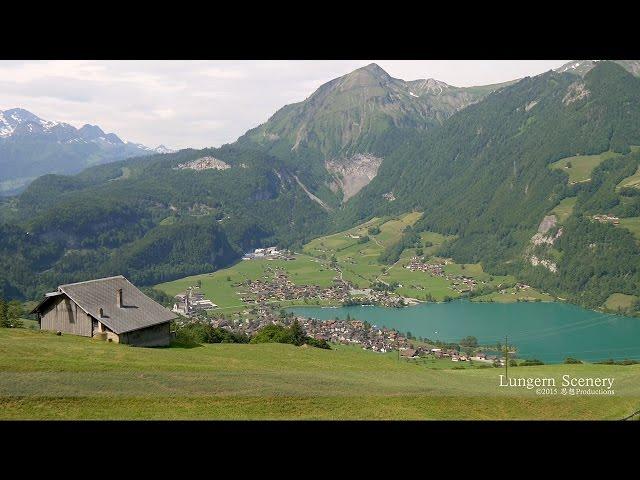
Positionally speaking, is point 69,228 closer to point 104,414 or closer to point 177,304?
point 177,304

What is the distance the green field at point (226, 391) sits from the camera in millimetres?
13328

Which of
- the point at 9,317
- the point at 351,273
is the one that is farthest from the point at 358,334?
the point at 351,273

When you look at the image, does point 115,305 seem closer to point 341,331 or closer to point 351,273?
point 341,331

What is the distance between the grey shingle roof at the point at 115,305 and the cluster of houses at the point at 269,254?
14284 centimetres

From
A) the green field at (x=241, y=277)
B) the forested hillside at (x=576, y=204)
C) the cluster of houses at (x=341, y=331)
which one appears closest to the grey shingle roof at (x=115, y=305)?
the cluster of houses at (x=341, y=331)

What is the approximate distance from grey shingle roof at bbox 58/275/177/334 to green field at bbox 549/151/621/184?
154m

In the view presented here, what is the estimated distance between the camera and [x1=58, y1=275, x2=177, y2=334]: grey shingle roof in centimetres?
2416

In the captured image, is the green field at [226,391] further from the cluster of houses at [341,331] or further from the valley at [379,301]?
the cluster of houses at [341,331]

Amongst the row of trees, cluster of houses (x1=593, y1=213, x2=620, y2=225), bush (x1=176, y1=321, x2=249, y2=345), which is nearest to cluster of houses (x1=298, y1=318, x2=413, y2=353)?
bush (x1=176, y1=321, x2=249, y2=345)

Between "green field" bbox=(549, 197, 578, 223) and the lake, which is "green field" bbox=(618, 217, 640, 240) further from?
the lake

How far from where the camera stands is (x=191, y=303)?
110m

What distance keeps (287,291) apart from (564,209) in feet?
253
